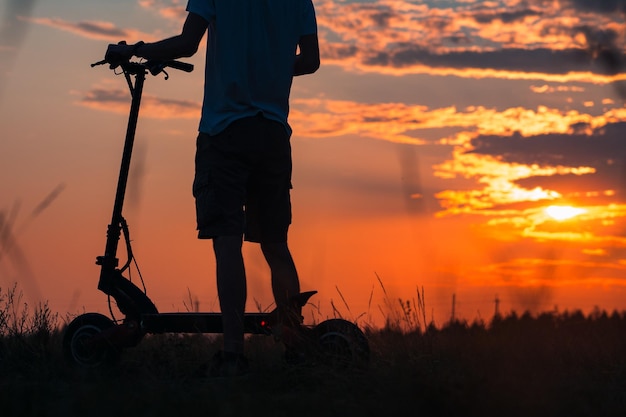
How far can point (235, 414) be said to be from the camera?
381cm

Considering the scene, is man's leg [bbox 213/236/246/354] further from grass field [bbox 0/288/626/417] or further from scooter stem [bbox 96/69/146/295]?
scooter stem [bbox 96/69/146/295]

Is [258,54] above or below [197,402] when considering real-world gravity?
above

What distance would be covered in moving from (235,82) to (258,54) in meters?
0.22

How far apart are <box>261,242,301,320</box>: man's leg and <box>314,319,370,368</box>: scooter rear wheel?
22 cm

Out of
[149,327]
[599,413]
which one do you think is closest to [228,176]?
[149,327]

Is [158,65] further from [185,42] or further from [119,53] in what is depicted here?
[185,42]

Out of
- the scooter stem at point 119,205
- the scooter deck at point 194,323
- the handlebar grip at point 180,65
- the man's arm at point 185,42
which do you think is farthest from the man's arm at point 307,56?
the scooter deck at point 194,323

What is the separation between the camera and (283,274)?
17.8ft

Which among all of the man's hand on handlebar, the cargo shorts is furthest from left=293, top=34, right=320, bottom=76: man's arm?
the man's hand on handlebar

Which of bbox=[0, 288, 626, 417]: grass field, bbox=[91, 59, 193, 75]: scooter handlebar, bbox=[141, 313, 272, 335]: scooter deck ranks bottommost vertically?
bbox=[0, 288, 626, 417]: grass field

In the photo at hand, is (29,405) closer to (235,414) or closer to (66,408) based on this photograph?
(66,408)

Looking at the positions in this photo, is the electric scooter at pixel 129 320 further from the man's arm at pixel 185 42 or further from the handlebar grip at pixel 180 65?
the man's arm at pixel 185 42

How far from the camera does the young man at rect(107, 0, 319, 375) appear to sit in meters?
5.03

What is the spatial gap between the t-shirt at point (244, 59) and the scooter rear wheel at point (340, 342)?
1.26 meters
